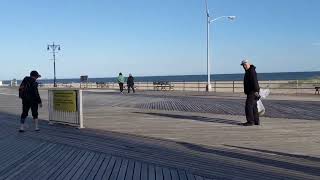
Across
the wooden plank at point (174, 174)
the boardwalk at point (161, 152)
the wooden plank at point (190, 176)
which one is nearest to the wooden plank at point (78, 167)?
the boardwalk at point (161, 152)

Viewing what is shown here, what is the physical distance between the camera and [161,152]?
10.8m

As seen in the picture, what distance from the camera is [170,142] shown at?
485 inches

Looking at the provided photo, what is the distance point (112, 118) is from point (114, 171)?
10.4m

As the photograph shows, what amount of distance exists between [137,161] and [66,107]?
7.40 meters

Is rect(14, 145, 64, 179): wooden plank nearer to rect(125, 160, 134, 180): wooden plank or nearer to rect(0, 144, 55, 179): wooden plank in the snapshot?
rect(0, 144, 55, 179): wooden plank

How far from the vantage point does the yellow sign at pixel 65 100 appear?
53.7 feet

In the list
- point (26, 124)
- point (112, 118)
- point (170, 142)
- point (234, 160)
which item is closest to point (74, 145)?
point (170, 142)

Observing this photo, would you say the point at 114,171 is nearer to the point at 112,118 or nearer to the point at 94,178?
the point at 94,178

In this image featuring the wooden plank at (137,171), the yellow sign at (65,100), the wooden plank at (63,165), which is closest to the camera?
the wooden plank at (137,171)

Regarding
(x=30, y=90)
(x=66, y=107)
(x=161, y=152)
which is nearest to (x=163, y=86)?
(x=66, y=107)

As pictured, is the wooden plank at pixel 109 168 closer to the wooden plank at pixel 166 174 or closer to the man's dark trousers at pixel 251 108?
the wooden plank at pixel 166 174

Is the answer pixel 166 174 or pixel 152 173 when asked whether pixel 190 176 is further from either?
pixel 152 173

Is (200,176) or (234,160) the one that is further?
(234,160)

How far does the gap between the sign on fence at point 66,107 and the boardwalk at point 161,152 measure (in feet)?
1.17
